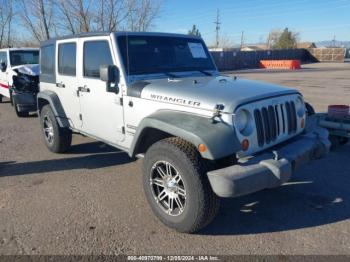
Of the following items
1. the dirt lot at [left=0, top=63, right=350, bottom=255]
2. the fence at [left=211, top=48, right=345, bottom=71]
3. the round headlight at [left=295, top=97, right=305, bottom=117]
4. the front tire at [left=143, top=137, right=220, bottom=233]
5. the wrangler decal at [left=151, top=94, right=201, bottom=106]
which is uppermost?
the fence at [left=211, top=48, right=345, bottom=71]

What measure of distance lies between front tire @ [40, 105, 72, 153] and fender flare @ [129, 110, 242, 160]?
9.33 feet

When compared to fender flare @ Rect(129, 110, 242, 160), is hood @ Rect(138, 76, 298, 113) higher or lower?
higher

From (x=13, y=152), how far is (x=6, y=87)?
5.63m

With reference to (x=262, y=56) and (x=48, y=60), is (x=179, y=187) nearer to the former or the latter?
(x=48, y=60)

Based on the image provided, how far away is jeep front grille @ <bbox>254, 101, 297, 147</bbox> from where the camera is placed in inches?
135

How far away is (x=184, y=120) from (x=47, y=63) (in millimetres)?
3816

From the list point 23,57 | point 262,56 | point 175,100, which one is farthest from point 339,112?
point 262,56

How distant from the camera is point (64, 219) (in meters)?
3.81

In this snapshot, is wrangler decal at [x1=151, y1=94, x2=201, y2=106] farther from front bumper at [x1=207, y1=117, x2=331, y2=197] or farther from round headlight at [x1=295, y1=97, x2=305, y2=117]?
round headlight at [x1=295, y1=97, x2=305, y2=117]

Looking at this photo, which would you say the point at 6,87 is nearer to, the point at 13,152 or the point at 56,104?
the point at 13,152

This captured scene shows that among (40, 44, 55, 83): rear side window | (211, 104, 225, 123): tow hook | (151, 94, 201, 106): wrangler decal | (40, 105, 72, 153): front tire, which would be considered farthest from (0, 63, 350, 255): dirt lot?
(40, 44, 55, 83): rear side window

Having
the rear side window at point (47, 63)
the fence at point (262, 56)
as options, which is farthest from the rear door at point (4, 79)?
the fence at point (262, 56)

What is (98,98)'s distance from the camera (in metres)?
4.65

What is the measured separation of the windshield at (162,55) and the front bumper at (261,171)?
5.90 ft
